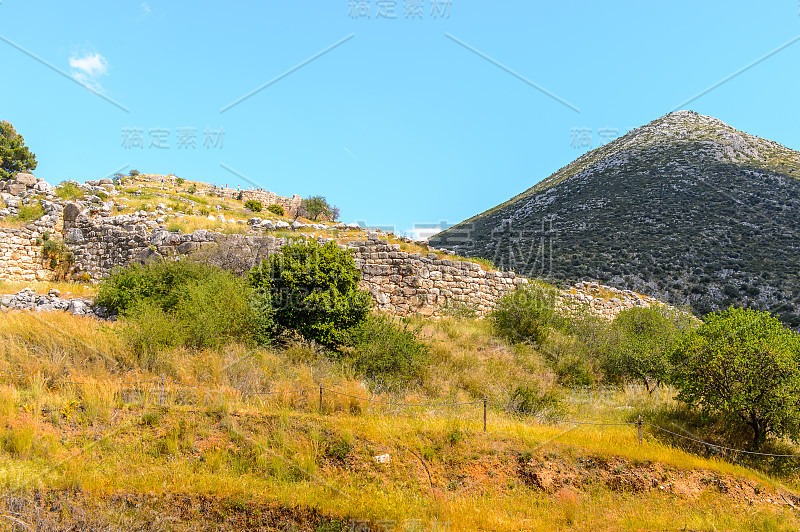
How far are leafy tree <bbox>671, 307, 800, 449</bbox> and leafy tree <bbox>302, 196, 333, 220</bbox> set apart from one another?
23214 mm

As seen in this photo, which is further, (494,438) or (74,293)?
(74,293)

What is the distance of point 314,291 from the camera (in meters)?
10.7

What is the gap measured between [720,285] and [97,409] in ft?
95.7

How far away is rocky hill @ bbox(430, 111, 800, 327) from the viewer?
2625 cm

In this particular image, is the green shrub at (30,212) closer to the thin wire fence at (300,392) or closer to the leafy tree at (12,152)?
the thin wire fence at (300,392)

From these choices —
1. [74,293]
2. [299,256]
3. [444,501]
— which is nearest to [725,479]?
[444,501]

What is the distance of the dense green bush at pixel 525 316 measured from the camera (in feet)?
45.1

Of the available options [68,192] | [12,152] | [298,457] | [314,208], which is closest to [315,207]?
[314,208]

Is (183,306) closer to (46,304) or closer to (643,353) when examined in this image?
(46,304)

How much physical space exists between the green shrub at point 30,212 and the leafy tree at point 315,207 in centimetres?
1487

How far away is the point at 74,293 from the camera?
13078 millimetres

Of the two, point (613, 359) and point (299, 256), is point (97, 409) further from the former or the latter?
point (613, 359)

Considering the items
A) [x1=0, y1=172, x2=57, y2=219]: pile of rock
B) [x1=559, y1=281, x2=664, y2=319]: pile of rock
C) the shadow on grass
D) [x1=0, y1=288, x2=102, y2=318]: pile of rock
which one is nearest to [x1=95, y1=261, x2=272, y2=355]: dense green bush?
[x1=0, y1=288, x2=102, y2=318]: pile of rock

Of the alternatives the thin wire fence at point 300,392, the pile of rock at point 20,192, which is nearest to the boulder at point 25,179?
the pile of rock at point 20,192
